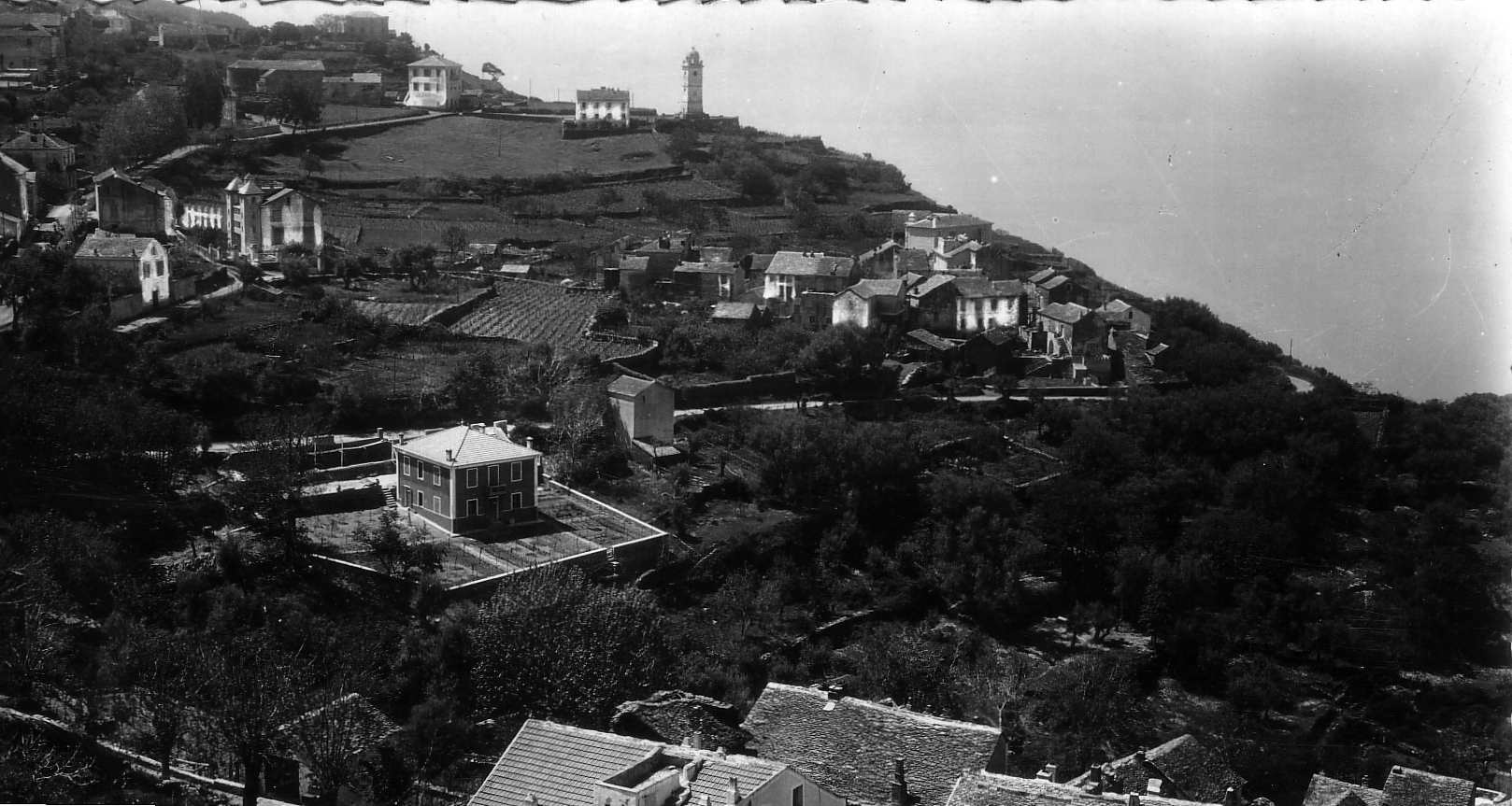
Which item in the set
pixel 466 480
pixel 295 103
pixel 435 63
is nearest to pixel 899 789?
pixel 466 480

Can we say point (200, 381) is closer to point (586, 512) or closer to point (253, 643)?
point (586, 512)

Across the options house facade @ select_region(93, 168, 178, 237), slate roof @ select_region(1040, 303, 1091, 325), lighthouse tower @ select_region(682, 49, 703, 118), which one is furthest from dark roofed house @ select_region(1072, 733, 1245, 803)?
lighthouse tower @ select_region(682, 49, 703, 118)

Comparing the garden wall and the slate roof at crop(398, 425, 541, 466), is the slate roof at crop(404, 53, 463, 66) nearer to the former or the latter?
the garden wall

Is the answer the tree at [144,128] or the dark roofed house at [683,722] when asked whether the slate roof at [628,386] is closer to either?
the dark roofed house at [683,722]

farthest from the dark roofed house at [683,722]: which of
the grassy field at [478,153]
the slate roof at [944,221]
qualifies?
the grassy field at [478,153]

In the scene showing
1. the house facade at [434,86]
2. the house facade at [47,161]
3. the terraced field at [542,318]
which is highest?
the house facade at [434,86]

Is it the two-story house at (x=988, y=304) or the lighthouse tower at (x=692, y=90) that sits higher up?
the lighthouse tower at (x=692, y=90)
